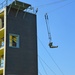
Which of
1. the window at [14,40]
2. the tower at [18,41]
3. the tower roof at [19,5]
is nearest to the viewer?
the tower at [18,41]

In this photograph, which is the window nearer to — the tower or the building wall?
the tower

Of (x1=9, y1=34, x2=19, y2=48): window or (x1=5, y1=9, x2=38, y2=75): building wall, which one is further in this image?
(x1=9, y1=34, x2=19, y2=48): window

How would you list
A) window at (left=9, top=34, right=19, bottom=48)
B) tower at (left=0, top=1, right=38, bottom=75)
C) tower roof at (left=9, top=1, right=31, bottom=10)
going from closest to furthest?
tower at (left=0, top=1, right=38, bottom=75)
tower roof at (left=9, top=1, right=31, bottom=10)
window at (left=9, top=34, right=19, bottom=48)

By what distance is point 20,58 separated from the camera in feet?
139

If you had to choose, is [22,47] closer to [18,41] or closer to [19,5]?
[18,41]

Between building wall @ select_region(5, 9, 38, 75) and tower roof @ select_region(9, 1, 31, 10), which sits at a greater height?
tower roof @ select_region(9, 1, 31, 10)

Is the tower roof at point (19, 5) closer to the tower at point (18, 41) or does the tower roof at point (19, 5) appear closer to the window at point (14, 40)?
the tower at point (18, 41)

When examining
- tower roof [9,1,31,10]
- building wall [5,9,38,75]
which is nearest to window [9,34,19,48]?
building wall [5,9,38,75]

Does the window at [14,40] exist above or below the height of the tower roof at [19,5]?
below

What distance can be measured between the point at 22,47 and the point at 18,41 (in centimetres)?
105

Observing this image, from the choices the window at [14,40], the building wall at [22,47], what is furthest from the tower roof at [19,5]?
the window at [14,40]

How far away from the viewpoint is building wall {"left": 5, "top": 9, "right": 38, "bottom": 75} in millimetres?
41250

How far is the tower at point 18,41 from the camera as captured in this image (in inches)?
1622

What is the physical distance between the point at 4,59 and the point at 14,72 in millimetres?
2304
